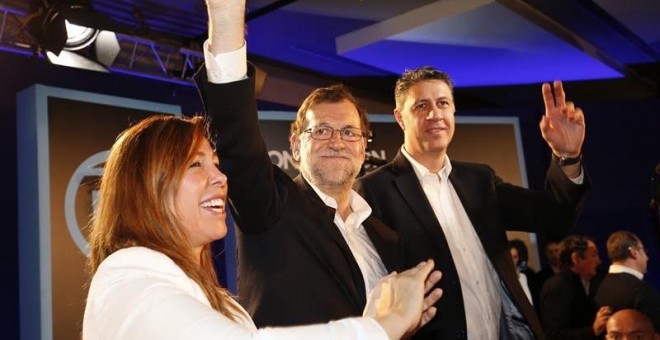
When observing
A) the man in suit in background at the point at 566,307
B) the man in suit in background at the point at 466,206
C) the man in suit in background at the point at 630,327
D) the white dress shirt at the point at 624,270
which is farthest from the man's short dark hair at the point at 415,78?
the man in suit in background at the point at 566,307

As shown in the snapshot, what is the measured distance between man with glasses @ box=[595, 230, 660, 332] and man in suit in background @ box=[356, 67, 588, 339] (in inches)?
96.4

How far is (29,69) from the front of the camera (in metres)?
6.14

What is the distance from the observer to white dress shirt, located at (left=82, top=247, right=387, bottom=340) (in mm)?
1262

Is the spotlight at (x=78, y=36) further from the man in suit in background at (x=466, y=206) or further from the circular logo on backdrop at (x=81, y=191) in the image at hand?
the man in suit in background at (x=466, y=206)

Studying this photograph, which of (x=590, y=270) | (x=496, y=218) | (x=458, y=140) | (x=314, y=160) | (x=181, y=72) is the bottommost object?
(x=590, y=270)

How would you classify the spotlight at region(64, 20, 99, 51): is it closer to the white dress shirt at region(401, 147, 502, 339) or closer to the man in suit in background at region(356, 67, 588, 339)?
the man in suit in background at region(356, 67, 588, 339)

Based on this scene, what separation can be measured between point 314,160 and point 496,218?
76 cm

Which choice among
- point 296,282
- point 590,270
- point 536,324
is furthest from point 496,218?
point 590,270

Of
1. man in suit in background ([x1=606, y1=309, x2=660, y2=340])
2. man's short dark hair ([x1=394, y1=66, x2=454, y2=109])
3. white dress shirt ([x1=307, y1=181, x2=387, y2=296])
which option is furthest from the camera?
man in suit in background ([x1=606, y1=309, x2=660, y2=340])

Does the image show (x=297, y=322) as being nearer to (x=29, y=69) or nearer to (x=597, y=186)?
(x=29, y=69)

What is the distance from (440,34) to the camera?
6.71 m

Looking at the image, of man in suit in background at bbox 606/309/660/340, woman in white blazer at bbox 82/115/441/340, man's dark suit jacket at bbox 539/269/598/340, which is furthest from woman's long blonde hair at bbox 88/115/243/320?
man's dark suit jacket at bbox 539/269/598/340

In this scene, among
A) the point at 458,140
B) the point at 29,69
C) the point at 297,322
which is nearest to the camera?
the point at 297,322

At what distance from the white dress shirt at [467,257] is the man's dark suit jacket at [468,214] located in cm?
3
